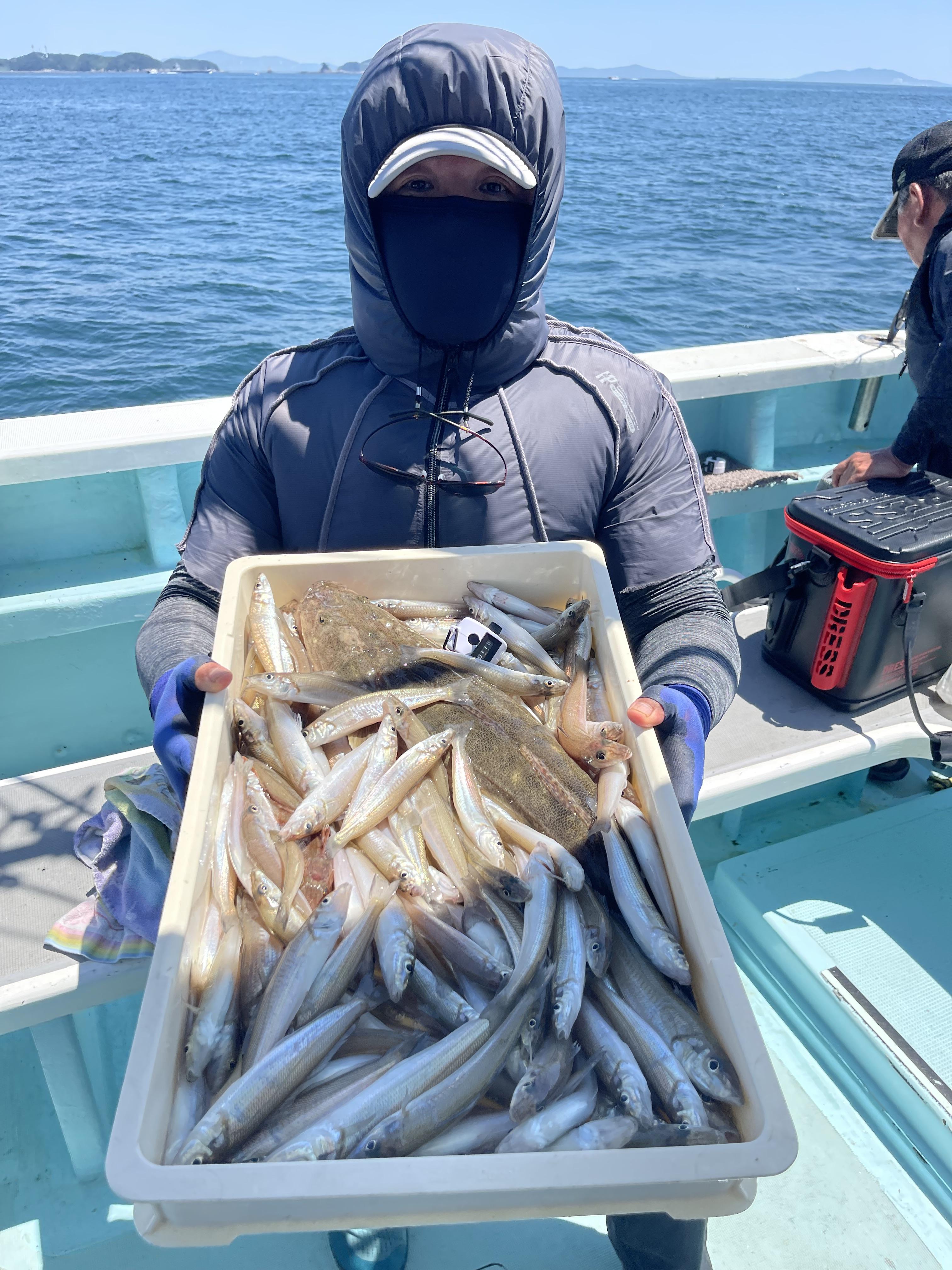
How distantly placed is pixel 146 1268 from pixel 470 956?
167 centimetres

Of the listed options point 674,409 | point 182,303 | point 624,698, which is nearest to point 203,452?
point 674,409

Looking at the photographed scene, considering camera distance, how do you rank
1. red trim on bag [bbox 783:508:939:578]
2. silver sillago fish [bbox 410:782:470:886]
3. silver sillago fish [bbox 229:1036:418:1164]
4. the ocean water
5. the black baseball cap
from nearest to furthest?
1. silver sillago fish [bbox 229:1036:418:1164]
2. silver sillago fish [bbox 410:782:470:886]
3. red trim on bag [bbox 783:508:939:578]
4. the black baseball cap
5. the ocean water

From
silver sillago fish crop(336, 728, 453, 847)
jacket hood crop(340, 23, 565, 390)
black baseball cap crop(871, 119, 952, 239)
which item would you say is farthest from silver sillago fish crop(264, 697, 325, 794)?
black baseball cap crop(871, 119, 952, 239)

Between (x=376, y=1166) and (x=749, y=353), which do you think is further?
(x=749, y=353)

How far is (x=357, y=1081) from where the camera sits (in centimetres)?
121

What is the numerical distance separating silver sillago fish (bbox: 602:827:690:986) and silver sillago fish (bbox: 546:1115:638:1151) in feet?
0.84

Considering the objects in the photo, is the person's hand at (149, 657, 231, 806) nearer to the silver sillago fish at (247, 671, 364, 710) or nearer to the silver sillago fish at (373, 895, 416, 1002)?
the silver sillago fish at (247, 671, 364, 710)

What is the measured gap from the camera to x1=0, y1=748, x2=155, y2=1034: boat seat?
199cm

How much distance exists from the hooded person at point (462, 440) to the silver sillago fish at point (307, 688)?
5.9 inches

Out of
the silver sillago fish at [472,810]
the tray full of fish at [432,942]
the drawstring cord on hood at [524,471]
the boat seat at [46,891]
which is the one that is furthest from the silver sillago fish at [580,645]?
the boat seat at [46,891]

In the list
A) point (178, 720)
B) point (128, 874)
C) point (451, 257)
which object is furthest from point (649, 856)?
point (451, 257)

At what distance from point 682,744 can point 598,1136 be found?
31.6 inches

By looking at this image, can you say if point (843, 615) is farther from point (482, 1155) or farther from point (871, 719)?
point (482, 1155)

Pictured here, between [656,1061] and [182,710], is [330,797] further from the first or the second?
[656,1061]
